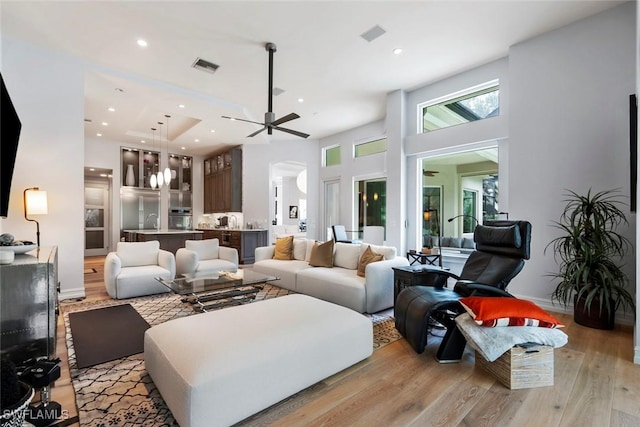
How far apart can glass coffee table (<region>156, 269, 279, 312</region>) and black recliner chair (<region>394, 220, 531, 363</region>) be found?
180 centimetres

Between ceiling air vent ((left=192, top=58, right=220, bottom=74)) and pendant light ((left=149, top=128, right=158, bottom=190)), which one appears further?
pendant light ((left=149, top=128, right=158, bottom=190))

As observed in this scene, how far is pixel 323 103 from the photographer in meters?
5.92

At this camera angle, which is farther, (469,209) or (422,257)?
(469,209)

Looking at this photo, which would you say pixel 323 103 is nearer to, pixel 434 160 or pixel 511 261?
pixel 434 160

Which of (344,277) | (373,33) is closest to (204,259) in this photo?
(344,277)

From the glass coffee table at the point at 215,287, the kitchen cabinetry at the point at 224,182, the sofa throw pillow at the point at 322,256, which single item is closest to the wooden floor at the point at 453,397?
the glass coffee table at the point at 215,287

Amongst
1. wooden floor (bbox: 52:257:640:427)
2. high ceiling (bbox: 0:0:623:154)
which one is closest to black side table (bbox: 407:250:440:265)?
wooden floor (bbox: 52:257:640:427)

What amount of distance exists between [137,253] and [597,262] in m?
Result: 5.78

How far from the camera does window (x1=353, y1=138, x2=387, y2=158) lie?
6891 millimetres

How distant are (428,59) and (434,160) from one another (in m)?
1.73

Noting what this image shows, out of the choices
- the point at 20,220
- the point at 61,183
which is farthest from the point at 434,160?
the point at 20,220

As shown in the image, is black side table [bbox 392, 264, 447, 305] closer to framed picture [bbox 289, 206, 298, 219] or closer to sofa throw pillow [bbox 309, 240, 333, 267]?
sofa throw pillow [bbox 309, 240, 333, 267]

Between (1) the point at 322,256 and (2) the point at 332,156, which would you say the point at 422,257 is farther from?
(2) the point at 332,156

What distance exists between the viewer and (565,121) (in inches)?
140
